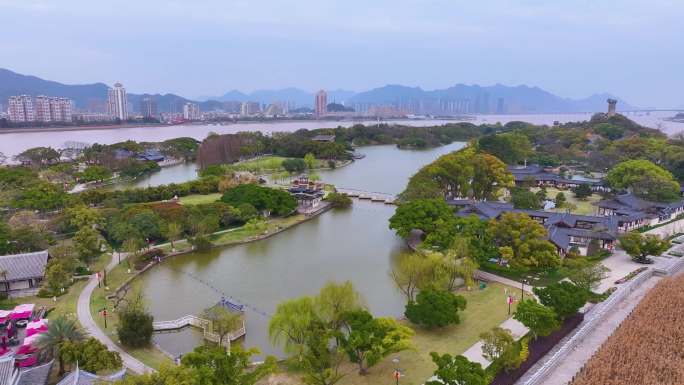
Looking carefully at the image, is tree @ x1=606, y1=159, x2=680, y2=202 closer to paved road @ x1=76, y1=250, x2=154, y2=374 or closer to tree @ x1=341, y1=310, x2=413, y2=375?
tree @ x1=341, y1=310, x2=413, y2=375

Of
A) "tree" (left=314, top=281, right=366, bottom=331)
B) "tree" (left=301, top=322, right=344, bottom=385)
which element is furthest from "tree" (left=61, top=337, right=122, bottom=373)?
"tree" (left=314, top=281, right=366, bottom=331)

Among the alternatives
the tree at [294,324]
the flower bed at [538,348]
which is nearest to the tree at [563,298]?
the flower bed at [538,348]

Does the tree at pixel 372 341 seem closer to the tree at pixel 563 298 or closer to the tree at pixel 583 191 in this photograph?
the tree at pixel 563 298

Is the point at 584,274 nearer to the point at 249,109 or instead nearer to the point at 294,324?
the point at 294,324

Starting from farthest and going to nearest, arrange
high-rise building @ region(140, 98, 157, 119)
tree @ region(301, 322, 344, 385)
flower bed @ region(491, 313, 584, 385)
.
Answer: high-rise building @ region(140, 98, 157, 119) → flower bed @ region(491, 313, 584, 385) → tree @ region(301, 322, 344, 385)

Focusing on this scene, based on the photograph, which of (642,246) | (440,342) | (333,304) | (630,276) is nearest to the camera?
(333,304)

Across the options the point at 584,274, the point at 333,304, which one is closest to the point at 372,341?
the point at 333,304

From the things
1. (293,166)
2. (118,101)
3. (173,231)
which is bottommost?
(173,231)
